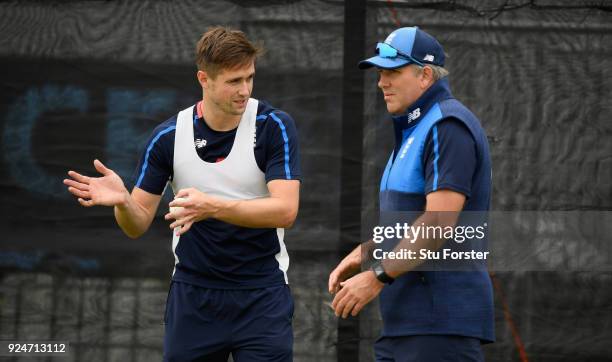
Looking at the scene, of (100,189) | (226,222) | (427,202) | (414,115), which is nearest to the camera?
(427,202)

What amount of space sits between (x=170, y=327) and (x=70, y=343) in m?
1.13

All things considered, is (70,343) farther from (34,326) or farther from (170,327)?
(170,327)

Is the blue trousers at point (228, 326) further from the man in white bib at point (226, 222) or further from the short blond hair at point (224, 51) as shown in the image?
the short blond hair at point (224, 51)

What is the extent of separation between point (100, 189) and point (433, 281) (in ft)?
3.96

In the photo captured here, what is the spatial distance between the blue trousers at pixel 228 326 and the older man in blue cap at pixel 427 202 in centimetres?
49

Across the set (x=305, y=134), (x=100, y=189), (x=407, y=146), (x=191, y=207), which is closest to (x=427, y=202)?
(x=407, y=146)

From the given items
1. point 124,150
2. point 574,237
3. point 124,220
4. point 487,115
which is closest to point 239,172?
point 124,220

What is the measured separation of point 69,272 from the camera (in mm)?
A: 4488

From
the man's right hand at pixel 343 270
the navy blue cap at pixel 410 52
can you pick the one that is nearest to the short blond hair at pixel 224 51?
the navy blue cap at pixel 410 52

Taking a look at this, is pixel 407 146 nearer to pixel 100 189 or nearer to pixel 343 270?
pixel 343 270

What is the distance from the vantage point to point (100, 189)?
10.8 feet

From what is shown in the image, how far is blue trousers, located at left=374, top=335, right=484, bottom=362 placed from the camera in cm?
299

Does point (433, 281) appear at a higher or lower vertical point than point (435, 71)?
lower

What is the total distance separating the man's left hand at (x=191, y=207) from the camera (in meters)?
3.11
